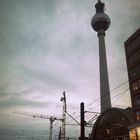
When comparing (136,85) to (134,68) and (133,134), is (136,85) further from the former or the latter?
(133,134)

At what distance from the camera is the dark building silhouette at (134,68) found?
51216 millimetres

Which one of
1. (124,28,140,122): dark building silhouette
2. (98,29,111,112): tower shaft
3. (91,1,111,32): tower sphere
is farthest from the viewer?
(91,1,111,32): tower sphere

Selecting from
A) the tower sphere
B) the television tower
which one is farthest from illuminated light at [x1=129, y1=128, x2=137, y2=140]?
the tower sphere

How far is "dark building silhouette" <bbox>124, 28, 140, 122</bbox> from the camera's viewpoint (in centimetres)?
5122

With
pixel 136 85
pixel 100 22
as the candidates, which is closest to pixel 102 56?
pixel 100 22

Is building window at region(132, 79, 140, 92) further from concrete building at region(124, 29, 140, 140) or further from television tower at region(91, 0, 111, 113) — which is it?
television tower at region(91, 0, 111, 113)

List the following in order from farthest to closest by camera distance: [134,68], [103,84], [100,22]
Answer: [100,22] → [103,84] → [134,68]

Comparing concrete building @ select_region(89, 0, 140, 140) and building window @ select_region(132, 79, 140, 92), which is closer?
concrete building @ select_region(89, 0, 140, 140)

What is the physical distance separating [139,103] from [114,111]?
14.2 m

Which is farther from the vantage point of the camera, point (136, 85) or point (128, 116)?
point (128, 116)

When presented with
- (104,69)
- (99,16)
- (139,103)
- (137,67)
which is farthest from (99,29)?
(139,103)

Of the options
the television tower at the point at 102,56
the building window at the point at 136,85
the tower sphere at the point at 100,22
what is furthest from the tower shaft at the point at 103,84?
the building window at the point at 136,85

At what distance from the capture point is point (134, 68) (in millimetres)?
54406

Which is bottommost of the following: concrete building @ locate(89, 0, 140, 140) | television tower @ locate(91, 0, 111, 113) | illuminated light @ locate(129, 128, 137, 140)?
illuminated light @ locate(129, 128, 137, 140)
